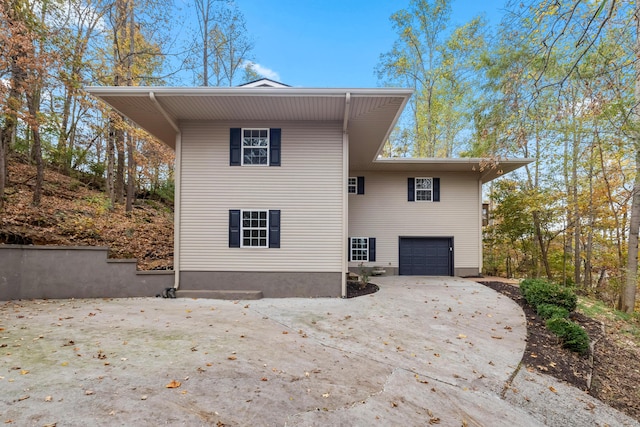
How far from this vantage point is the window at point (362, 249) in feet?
38.5

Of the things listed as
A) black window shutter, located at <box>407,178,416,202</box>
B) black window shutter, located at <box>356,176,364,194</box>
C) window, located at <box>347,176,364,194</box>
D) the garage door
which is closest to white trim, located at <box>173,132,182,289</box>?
window, located at <box>347,176,364,194</box>

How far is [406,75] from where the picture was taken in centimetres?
1647

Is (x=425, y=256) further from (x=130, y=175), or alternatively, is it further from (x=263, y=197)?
(x=130, y=175)

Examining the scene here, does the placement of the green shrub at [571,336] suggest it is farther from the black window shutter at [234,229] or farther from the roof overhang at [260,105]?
the black window shutter at [234,229]

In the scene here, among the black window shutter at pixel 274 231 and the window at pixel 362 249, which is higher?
the black window shutter at pixel 274 231

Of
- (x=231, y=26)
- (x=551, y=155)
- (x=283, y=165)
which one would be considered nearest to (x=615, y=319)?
(x=551, y=155)

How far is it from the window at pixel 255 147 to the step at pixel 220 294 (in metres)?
3.33

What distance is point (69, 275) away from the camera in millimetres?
7152

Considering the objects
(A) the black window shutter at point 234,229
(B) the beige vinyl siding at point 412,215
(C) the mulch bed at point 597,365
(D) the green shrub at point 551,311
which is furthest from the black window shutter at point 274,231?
(D) the green shrub at point 551,311

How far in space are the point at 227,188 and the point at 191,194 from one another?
959 mm

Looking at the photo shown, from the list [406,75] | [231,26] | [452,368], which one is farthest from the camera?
[406,75]

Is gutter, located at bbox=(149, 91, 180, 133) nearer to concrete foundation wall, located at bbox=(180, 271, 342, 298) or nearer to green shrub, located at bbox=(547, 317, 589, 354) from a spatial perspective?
concrete foundation wall, located at bbox=(180, 271, 342, 298)

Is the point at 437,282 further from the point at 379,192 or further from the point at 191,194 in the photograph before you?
the point at 191,194

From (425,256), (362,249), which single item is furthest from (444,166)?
(362,249)
